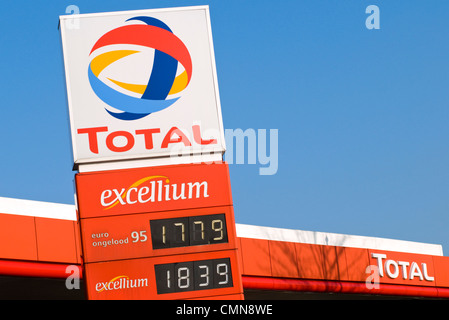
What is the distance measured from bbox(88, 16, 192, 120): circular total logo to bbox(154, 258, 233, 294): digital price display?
347cm

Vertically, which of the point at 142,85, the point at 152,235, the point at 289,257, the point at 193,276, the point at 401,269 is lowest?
the point at 401,269

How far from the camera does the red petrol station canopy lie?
67.0 ft

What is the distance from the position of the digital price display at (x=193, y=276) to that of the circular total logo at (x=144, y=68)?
136 inches

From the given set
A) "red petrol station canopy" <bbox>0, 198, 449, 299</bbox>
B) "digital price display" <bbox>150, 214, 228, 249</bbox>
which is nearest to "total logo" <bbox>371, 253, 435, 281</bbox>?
"red petrol station canopy" <bbox>0, 198, 449, 299</bbox>

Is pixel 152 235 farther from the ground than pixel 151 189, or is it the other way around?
pixel 151 189

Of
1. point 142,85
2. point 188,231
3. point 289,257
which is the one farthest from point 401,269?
point 142,85

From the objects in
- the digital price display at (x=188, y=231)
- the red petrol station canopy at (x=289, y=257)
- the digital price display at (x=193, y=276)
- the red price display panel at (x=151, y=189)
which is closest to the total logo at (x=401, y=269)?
the red petrol station canopy at (x=289, y=257)

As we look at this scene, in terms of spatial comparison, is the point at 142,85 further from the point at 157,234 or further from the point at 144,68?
the point at 157,234

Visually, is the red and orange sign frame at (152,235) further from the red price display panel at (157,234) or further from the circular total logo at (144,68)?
the circular total logo at (144,68)

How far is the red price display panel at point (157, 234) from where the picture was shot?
15125 millimetres

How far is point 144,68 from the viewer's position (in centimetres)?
1669

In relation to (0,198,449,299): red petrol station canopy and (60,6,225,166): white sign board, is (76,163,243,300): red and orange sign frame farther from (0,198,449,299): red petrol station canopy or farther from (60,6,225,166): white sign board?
(0,198,449,299): red petrol station canopy

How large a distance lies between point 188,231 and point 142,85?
3.52m
